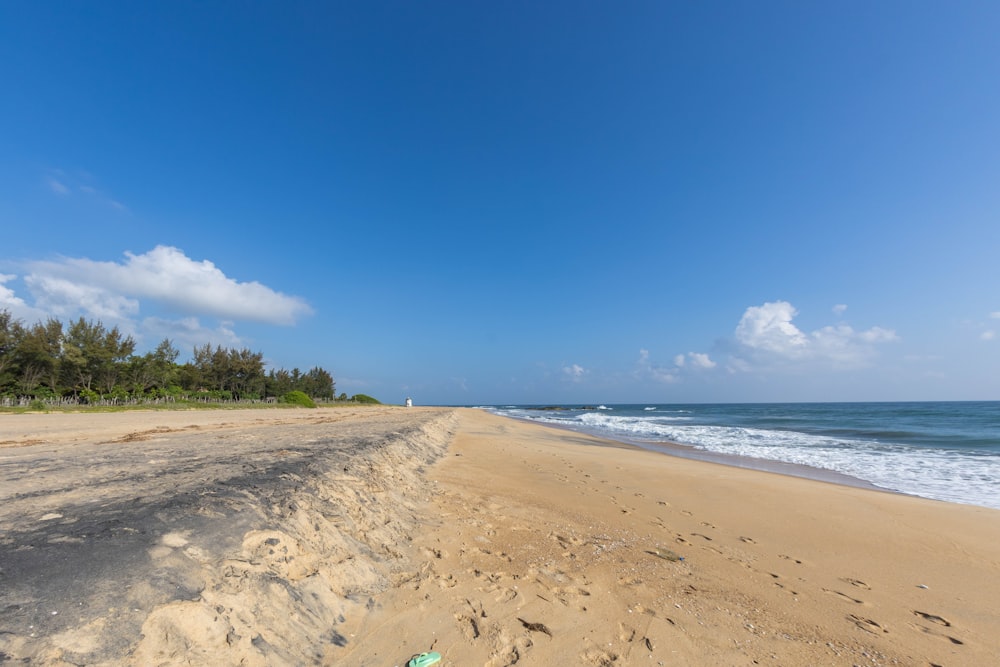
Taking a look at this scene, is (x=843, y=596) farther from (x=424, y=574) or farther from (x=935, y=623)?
(x=424, y=574)

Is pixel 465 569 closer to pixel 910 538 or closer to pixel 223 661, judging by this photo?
pixel 223 661

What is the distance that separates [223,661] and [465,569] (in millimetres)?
2276

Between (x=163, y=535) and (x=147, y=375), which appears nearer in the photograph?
(x=163, y=535)

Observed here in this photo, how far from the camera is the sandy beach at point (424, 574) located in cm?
229

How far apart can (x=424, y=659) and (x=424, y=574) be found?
126 centimetres

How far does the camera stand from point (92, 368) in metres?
35.6

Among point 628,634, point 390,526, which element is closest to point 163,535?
point 390,526

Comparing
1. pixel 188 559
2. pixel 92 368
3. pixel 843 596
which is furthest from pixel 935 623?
pixel 92 368

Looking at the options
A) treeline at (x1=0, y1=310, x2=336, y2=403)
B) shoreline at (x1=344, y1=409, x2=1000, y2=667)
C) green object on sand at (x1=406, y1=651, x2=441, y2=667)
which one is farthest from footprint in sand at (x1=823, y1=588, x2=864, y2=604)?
treeline at (x1=0, y1=310, x2=336, y2=403)

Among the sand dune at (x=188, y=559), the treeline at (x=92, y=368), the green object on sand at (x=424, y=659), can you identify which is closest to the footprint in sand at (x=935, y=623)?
the green object on sand at (x=424, y=659)

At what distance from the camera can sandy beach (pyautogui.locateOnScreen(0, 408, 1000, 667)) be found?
2.29m

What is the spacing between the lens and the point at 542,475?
9.09 metres

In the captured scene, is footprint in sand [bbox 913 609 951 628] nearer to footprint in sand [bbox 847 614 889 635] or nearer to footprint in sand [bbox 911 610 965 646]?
footprint in sand [bbox 911 610 965 646]

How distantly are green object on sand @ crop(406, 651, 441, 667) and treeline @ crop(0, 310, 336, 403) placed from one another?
4478 cm
